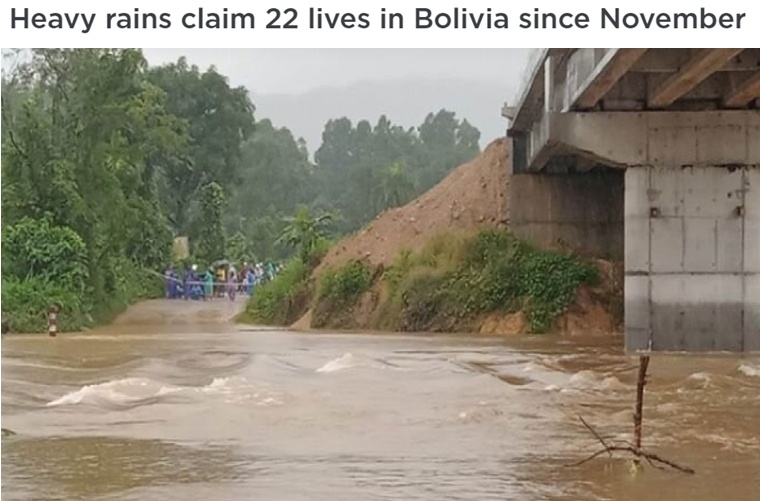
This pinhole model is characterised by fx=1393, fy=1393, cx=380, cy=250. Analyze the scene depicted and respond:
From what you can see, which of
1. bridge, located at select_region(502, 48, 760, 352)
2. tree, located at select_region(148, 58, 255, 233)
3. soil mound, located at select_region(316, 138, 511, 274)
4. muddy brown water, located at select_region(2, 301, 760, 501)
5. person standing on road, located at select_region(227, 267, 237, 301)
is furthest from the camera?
person standing on road, located at select_region(227, 267, 237, 301)

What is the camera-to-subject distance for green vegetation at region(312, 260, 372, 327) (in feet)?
79.2

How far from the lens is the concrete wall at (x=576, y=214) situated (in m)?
23.0

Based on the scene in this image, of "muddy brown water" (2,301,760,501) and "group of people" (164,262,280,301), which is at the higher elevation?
"group of people" (164,262,280,301)

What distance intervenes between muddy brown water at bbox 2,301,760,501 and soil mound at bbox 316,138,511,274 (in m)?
9.90

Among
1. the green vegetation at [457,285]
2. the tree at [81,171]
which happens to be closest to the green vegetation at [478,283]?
the green vegetation at [457,285]

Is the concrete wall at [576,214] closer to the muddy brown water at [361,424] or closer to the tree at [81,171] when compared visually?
the tree at [81,171]

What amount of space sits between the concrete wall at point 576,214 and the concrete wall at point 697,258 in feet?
25.5

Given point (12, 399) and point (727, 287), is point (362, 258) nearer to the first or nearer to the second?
→ point (727, 287)

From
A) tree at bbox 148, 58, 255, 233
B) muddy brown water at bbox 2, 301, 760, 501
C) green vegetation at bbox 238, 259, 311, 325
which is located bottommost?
muddy brown water at bbox 2, 301, 760, 501

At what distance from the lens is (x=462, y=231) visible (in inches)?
946
